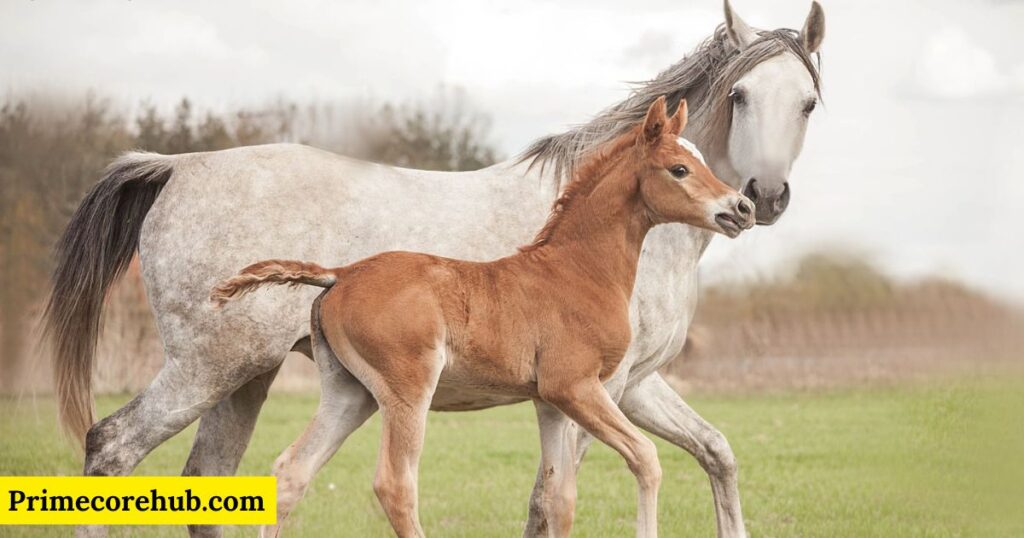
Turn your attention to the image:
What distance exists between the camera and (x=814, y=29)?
17.9 ft

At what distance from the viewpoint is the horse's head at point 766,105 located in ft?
16.3

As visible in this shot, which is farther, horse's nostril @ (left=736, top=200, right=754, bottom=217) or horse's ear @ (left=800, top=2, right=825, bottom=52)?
horse's ear @ (left=800, top=2, right=825, bottom=52)

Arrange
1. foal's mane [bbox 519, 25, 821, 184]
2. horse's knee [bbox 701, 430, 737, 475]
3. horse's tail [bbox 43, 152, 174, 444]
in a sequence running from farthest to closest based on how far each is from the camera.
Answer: horse's tail [bbox 43, 152, 174, 444], horse's knee [bbox 701, 430, 737, 475], foal's mane [bbox 519, 25, 821, 184]

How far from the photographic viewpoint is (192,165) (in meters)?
5.56

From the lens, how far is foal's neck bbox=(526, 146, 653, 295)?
437 centimetres

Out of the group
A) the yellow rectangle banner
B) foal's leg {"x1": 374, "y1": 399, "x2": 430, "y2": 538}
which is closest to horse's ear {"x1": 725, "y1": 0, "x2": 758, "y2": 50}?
foal's leg {"x1": 374, "y1": 399, "x2": 430, "y2": 538}

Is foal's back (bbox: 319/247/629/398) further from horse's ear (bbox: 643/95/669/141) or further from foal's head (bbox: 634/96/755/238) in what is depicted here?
horse's ear (bbox: 643/95/669/141)

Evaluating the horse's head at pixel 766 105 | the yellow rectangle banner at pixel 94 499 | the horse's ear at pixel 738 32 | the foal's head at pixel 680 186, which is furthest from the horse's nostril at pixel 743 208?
the yellow rectangle banner at pixel 94 499

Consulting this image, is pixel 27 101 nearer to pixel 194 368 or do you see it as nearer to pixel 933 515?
pixel 194 368

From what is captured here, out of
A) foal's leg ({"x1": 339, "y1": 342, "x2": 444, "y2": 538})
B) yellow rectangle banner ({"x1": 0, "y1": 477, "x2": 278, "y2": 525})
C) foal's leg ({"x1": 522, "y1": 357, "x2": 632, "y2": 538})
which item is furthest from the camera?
yellow rectangle banner ({"x1": 0, "y1": 477, "x2": 278, "y2": 525})

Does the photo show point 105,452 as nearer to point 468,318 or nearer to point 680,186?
point 468,318

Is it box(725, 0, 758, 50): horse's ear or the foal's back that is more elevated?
box(725, 0, 758, 50): horse's ear

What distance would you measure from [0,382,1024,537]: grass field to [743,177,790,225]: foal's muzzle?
151 cm

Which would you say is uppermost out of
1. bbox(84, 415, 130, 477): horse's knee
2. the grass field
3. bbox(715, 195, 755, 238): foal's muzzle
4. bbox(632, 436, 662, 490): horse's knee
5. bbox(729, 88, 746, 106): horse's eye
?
bbox(729, 88, 746, 106): horse's eye
